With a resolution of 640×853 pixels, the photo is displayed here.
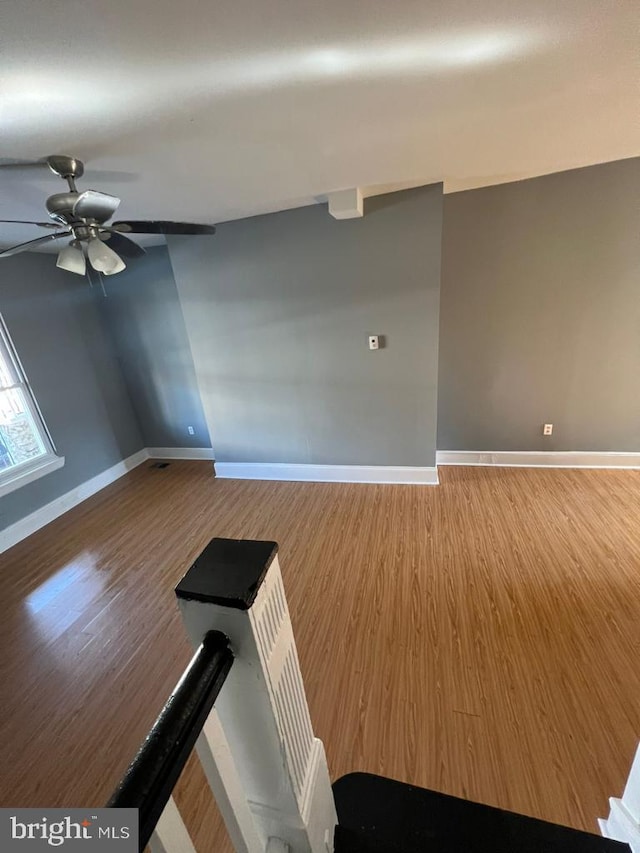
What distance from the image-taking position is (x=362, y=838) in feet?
3.43

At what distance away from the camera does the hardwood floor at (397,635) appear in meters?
1.35

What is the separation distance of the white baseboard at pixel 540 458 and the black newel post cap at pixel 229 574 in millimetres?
3083

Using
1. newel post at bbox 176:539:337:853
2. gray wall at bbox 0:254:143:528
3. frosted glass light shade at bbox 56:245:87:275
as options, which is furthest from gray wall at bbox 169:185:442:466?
newel post at bbox 176:539:337:853

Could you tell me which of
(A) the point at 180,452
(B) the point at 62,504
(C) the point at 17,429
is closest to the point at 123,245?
(C) the point at 17,429

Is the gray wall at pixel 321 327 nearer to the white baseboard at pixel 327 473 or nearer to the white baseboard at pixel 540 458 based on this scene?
the white baseboard at pixel 327 473

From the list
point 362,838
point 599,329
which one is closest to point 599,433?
point 599,329

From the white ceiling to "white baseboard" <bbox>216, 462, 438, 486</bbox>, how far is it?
2.30 metres

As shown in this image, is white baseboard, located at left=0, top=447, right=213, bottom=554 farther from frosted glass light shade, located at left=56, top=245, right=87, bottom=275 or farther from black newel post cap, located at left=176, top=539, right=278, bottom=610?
black newel post cap, located at left=176, top=539, right=278, bottom=610

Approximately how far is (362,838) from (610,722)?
3.63ft

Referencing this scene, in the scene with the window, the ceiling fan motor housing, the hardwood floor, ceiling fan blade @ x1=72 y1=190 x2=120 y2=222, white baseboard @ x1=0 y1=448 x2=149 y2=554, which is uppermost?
the ceiling fan motor housing

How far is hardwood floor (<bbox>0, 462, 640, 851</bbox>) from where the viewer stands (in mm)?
1352

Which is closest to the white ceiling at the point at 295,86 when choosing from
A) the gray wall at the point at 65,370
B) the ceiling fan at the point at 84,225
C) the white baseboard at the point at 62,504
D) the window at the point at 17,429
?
the ceiling fan at the point at 84,225

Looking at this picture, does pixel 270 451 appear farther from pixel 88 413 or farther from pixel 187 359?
pixel 88 413

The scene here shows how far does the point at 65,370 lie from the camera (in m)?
3.54
